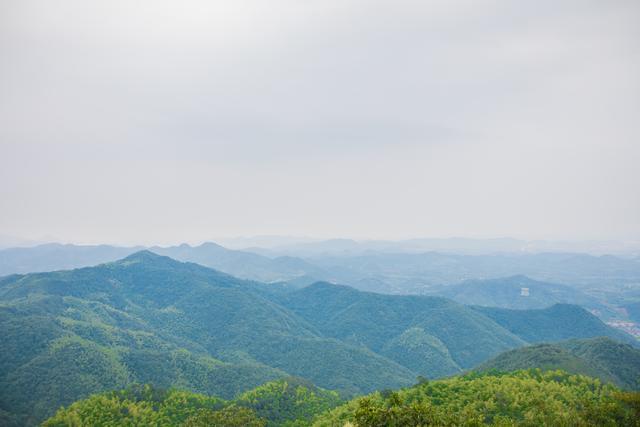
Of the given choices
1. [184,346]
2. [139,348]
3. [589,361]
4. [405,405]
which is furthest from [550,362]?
[184,346]

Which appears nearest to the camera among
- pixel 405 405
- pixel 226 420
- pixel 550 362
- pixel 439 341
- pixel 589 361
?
pixel 405 405

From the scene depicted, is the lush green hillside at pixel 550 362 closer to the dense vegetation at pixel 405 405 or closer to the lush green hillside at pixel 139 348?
the dense vegetation at pixel 405 405

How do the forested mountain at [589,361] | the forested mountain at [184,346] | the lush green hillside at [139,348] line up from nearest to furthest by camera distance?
the forested mountain at [589,361], the lush green hillside at [139,348], the forested mountain at [184,346]

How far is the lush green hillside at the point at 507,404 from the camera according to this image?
3203cm

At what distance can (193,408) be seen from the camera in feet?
247

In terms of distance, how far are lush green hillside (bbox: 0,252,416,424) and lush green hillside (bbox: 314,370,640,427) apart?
2356 inches

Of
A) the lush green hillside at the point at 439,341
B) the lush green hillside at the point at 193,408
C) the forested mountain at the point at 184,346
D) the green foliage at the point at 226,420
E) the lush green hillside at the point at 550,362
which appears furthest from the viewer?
the lush green hillside at the point at 439,341

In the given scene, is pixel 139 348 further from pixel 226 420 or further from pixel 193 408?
pixel 226 420

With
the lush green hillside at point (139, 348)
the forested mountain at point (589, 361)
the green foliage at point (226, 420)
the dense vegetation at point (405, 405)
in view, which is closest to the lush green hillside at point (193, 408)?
the green foliage at point (226, 420)

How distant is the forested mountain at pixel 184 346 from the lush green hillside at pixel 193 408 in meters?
17.7

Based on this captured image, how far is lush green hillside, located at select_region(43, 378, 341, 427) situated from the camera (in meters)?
65.0

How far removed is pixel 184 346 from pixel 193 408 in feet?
264

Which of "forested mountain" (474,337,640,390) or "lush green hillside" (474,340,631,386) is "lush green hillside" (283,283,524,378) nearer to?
"forested mountain" (474,337,640,390)

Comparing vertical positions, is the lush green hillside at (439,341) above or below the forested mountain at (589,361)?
below
